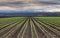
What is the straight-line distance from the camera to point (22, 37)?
66.0 ft

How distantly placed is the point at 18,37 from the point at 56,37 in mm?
3551

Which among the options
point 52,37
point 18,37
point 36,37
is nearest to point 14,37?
point 18,37

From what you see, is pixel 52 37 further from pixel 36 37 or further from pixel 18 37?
pixel 18 37

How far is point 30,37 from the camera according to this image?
2019 centimetres

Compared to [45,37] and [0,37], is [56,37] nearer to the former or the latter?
[45,37]

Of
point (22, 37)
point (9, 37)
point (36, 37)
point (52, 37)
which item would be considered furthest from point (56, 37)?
point (9, 37)

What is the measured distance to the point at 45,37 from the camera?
65.6ft

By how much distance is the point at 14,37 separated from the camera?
20.2 m

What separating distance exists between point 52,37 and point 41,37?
1.05 metres

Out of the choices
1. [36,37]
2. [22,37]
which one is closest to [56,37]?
[36,37]

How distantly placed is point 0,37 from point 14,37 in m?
1.31

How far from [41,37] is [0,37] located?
3.85 m

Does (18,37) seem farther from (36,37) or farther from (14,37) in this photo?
(36,37)

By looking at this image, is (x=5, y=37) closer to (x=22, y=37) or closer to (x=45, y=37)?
(x=22, y=37)
